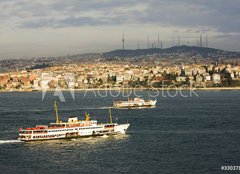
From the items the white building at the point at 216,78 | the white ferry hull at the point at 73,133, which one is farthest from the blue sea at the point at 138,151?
A: the white building at the point at 216,78

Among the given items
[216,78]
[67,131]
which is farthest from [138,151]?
[216,78]

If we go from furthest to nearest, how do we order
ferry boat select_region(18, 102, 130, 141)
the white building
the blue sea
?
the white building → ferry boat select_region(18, 102, 130, 141) → the blue sea

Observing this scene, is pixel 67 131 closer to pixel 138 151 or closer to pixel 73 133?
pixel 73 133

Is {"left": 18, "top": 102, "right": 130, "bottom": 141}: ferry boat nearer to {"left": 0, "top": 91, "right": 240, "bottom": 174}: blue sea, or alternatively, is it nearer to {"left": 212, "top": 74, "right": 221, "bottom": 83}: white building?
{"left": 0, "top": 91, "right": 240, "bottom": 174}: blue sea

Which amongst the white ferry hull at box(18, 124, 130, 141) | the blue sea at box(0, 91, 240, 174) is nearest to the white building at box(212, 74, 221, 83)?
the blue sea at box(0, 91, 240, 174)

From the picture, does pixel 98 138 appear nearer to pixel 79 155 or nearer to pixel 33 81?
pixel 79 155

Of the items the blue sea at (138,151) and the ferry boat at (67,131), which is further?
the ferry boat at (67,131)

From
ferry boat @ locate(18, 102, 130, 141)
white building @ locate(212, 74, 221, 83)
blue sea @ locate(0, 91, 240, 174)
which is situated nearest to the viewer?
blue sea @ locate(0, 91, 240, 174)

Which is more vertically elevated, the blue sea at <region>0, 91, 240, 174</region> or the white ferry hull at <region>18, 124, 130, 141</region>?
the white ferry hull at <region>18, 124, 130, 141</region>

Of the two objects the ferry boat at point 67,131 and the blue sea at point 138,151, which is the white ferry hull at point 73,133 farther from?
the blue sea at point 138,151
